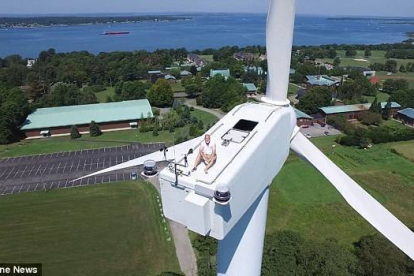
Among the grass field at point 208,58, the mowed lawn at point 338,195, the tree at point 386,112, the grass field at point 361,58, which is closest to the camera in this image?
the mowed lawn at point 338,195

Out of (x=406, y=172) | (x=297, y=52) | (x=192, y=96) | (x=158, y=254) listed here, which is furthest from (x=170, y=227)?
(x=297, y=52)

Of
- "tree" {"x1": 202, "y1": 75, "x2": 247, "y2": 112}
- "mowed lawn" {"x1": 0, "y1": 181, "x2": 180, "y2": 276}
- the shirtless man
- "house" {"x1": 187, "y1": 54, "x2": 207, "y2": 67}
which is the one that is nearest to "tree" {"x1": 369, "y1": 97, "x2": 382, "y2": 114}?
"tree" {"x1": 202, "y1": 75, "x2": 247, "y2": 112}

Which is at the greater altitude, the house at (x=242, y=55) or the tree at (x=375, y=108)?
the house at (x=242, y=55)

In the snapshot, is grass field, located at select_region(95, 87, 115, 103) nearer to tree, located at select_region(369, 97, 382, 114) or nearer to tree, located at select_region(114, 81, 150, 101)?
tree, located at select_region(114, 81, 150, 101)

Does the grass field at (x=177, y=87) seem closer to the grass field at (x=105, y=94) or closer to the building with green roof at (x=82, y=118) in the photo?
the grass field at (x=105, y=94)

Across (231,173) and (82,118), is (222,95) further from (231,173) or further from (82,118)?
(231,173)

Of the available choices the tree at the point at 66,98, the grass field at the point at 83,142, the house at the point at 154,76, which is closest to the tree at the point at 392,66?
the house at the point at 154,76

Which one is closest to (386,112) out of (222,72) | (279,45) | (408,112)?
(408,112)

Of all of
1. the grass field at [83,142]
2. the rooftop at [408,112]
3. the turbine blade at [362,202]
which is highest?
the turbine blade at [362,202]
